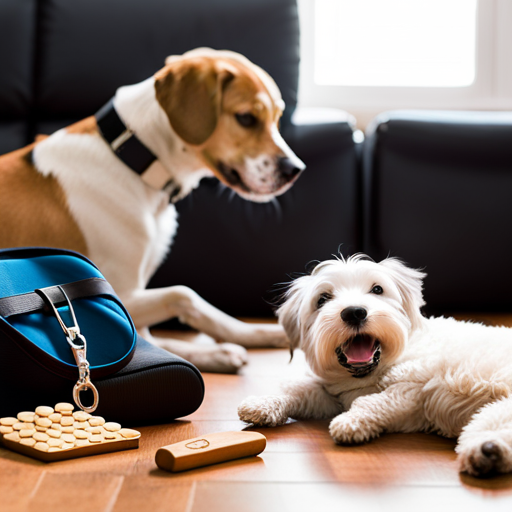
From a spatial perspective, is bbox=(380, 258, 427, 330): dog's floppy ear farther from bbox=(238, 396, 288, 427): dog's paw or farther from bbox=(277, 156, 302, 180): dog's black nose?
bbox=(277, 156, 302, 180): dog's black nose

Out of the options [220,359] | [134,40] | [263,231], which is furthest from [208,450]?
[134,40]

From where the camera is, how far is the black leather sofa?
218cm

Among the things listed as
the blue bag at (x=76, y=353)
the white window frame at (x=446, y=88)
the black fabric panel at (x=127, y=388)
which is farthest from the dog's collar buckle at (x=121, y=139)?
the white window frame at (x=446, y=88)

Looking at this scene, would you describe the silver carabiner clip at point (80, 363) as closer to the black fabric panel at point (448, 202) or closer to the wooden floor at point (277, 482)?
the wooden floor at point (277, 482)

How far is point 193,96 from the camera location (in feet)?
5.75

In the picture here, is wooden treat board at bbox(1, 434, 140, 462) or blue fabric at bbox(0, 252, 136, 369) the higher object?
blue fabric at bbox(0, 252, 136, 369)

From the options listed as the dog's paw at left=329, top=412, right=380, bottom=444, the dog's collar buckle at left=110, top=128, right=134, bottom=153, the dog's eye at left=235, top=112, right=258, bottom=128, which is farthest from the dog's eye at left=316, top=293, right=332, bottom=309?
the dog's collar buckle at left=110, top=128, right=134, bottom=153

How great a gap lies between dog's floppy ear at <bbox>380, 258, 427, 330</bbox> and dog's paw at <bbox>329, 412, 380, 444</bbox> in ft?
0.79

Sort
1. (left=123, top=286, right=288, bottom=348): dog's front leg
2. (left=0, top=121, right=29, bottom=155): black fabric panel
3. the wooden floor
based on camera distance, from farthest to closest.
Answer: (left=0, top=121, right=29, bottom=155): black fabric panel → (left=123, top=286, right=288, bottom=348): dog's front leg → the wooden floor

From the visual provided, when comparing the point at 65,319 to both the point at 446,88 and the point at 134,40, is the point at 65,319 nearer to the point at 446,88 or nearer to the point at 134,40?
the point at 134,40

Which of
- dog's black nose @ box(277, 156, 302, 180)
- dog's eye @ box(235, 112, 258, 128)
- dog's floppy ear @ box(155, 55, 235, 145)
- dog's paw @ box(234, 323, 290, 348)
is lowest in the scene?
dog's paw @ box(234, 323, 290, 348)

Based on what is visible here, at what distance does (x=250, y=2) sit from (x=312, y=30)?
49cm

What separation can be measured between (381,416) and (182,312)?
829 mm

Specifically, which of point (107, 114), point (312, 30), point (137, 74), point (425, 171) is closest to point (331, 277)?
point (107, 114)
